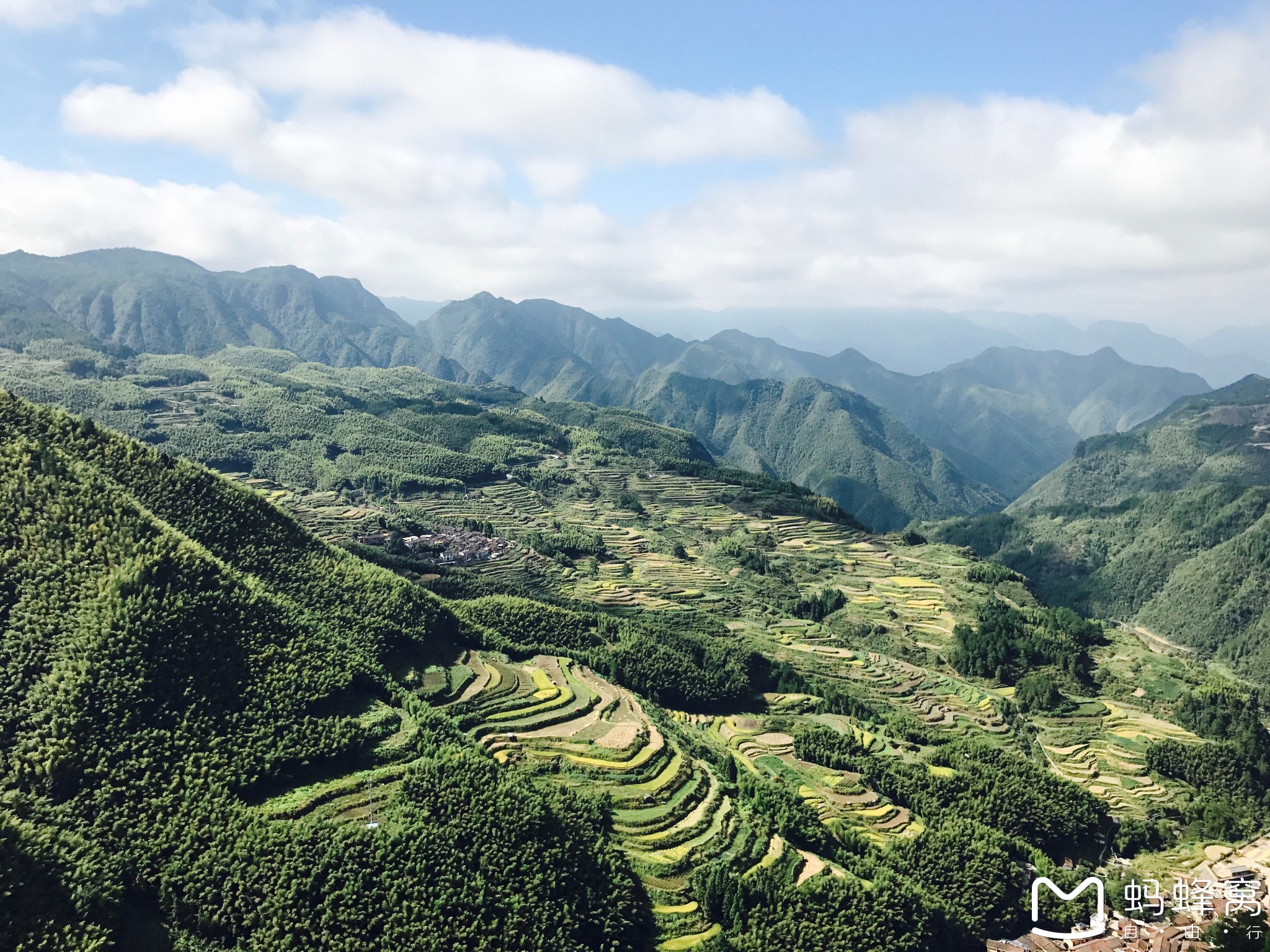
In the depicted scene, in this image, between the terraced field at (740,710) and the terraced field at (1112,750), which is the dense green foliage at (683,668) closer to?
the terraced field at (740,710)

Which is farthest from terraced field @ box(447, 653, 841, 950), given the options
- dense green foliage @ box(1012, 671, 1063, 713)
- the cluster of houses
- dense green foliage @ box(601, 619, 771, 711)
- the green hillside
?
the cluster of houses

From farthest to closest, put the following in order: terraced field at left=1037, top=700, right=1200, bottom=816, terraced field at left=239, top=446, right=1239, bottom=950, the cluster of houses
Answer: the cluster of houses < terraced field at left=1037, top=700, right=1200, bottom=816 < terraced field at left=239, top=446, right=1239, bottom=950

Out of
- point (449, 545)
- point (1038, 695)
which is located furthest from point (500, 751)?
point (449, 545)

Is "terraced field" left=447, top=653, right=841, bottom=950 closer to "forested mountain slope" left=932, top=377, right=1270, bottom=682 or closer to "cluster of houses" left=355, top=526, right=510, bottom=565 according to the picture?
"cluster of houses" left=355, top=526, right=510, bottom=565

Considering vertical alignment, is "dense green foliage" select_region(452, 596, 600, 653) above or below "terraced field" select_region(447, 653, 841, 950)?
above

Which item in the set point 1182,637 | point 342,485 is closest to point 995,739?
point 1182,637

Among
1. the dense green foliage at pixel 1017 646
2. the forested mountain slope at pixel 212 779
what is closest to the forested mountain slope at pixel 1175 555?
the dense green foliage at pixel 1017 646

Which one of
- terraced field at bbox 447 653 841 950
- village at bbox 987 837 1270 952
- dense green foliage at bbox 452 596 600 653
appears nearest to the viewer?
village at bbox 987 837 1270 952
